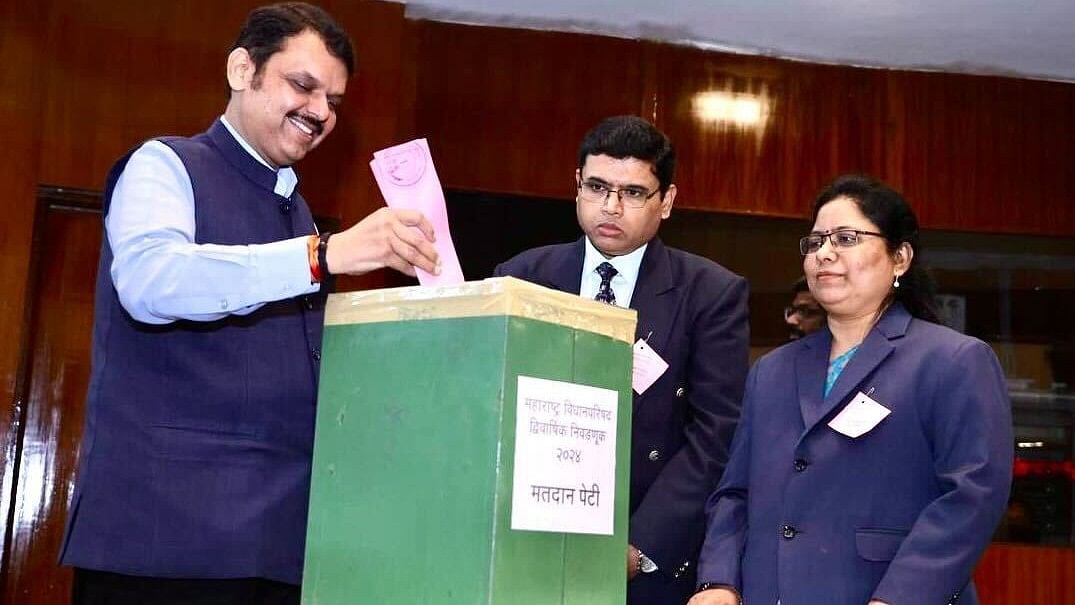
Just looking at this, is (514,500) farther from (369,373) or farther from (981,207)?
(981,207)

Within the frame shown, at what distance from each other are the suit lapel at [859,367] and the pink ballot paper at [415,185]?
937 mm

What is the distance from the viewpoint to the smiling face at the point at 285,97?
1730 millimetres

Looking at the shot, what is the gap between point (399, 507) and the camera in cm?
128

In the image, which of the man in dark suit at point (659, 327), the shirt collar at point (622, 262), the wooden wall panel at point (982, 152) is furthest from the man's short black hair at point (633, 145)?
the wooden wall panel at point (982, 152)

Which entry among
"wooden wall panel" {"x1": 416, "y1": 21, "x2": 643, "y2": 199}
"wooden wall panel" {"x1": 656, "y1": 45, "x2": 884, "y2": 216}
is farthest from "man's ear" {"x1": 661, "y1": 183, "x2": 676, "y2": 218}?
"wooden wall panel" {"x1": 656, "y1": 45, "x2": 884, "y2": 216}

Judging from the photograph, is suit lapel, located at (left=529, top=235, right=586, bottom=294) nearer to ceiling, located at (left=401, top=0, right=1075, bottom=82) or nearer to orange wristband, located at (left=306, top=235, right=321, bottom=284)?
orange wristband, located at (left=306, top=235, right=321, bottom=284)

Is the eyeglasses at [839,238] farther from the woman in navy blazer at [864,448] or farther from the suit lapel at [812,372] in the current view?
the suit lapel at [812,372]

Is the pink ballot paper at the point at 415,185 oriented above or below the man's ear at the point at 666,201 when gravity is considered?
below

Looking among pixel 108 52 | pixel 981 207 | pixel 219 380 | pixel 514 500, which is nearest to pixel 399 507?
pixel 514 500

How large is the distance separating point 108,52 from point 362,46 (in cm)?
106

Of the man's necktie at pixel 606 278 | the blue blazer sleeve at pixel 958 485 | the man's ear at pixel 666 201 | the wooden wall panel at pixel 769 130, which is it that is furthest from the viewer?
the wooden wall panel at pixel 769 130

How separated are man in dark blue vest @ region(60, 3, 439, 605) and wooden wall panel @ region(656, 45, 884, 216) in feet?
13.5

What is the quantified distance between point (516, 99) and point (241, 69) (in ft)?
12.4

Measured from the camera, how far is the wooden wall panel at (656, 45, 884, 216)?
18.2 feet
